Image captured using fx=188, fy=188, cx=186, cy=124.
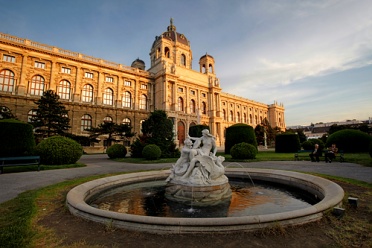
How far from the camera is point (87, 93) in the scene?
1320 inches

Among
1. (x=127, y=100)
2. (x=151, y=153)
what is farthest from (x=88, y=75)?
(x=151, y=153)

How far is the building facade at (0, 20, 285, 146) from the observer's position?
2736 cm

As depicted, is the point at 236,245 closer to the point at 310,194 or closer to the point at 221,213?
the point at 221,213

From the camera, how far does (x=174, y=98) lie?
39.8m

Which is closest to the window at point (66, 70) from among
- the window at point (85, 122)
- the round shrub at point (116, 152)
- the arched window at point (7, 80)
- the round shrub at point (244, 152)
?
the arched window at point (7, 80)

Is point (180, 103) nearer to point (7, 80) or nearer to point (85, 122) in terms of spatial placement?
point (85, 122)

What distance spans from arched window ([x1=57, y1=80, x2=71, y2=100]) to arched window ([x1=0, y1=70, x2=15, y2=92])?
566 centimetres

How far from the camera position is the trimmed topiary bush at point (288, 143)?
23.8 meters

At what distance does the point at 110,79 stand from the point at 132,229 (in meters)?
37.2

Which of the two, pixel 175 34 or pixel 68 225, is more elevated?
pixel 175 34

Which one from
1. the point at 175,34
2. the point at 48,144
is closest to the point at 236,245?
the point at 48,144

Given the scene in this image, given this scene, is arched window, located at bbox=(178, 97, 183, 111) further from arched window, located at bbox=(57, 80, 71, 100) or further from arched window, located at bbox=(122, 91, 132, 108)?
arched window, located at bbox=(57, 80, 71, 100)

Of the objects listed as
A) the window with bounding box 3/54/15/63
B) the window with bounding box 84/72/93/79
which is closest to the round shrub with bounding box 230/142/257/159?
the window with bounding box 84/72/93/79

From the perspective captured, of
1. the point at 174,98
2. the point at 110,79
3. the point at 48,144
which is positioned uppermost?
the point at 110,79
